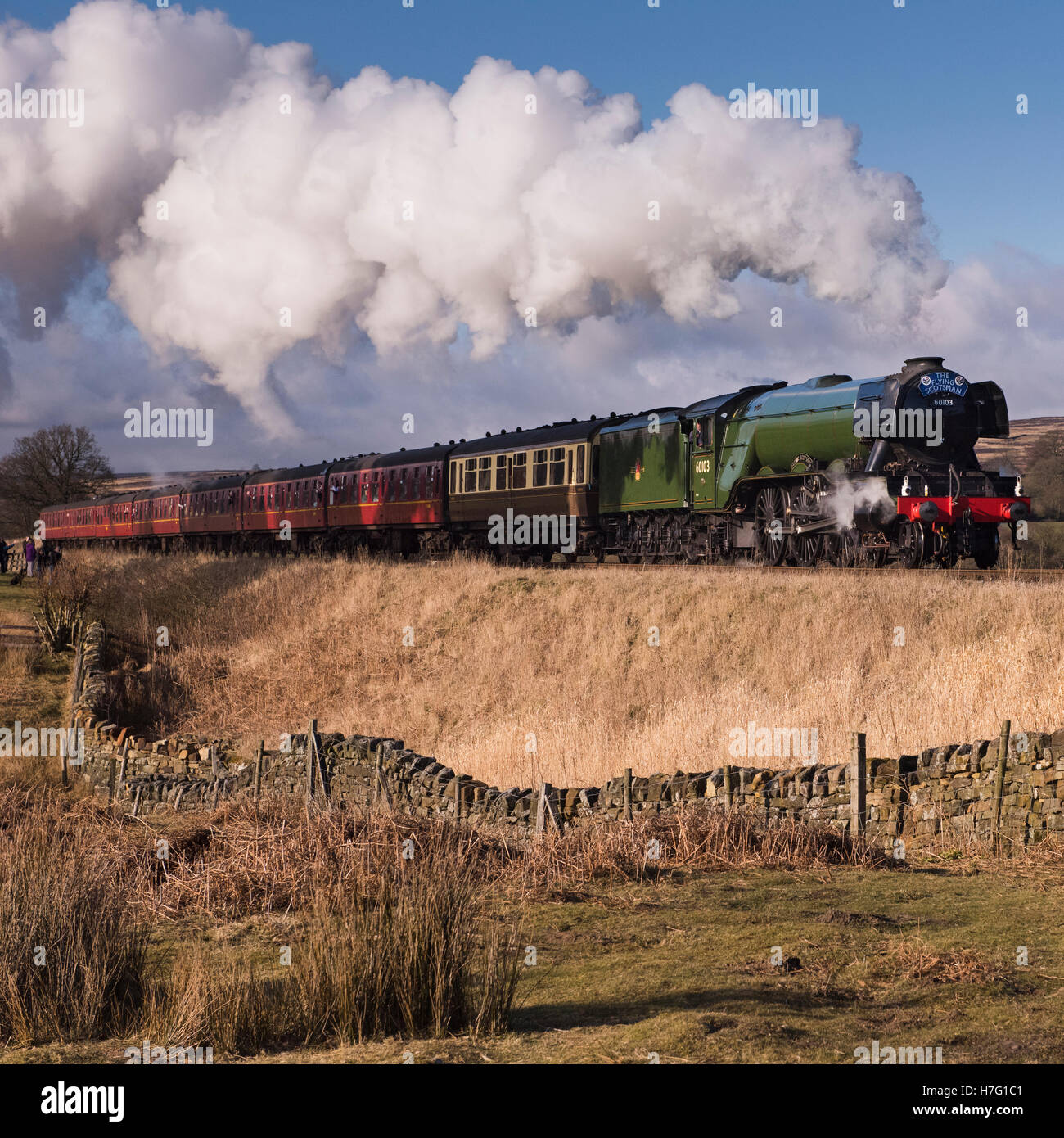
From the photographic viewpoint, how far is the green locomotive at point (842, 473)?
68.9 ft

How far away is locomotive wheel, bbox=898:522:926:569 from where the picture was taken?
21.0m

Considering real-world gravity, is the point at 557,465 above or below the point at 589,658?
above

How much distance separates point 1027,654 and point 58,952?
44.7ft

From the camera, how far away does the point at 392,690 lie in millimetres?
26422

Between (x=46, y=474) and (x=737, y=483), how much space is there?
6812 centimetres

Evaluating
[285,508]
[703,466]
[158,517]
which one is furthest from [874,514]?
[158,517]

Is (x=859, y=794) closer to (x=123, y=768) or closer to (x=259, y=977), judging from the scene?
(x=259, y=977)

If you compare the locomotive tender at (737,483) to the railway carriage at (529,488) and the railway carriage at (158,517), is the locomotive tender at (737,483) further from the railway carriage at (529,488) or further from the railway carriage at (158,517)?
the railway carriage at (158,517)

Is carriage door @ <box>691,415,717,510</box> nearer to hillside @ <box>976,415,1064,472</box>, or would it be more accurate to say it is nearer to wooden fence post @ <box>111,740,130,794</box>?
wooden fence post @ <box>111,740,130,794</box>

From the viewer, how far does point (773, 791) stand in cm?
1111

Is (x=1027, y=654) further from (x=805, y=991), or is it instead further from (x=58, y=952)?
(x=58, y=952)

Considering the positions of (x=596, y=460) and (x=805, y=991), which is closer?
(x=805, y=991)
